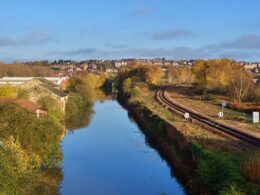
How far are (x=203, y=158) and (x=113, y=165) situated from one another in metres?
10.9

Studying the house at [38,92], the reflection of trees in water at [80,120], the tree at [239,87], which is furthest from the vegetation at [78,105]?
the tree at [239,87]

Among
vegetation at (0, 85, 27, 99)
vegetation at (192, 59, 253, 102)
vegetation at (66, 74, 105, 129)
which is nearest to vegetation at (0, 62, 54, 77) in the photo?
vegetation at (66, 74, 105, 129)

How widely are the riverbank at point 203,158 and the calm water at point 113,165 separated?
0.99 meters

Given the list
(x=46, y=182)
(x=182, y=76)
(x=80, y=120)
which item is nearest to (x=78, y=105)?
(x=80, y=120)

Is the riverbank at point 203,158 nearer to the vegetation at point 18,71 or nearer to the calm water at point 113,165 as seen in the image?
the calm water at point 113,165

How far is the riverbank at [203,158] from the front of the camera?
18.4 metres

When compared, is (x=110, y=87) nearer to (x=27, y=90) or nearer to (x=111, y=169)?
(x=27, y=90)

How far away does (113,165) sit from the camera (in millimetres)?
32156

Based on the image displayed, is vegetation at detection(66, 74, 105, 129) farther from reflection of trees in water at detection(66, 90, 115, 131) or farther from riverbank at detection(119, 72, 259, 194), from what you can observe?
riverbank at detection(119, 72, 259, 194)

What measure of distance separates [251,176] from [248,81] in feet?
166

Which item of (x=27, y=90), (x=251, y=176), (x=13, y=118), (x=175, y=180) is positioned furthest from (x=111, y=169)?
(x=27, y=90)

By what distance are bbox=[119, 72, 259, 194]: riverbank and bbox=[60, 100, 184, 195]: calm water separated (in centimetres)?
99

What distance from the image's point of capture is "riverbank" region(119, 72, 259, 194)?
1838cm

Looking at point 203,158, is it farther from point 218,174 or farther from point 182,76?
point 182,76
